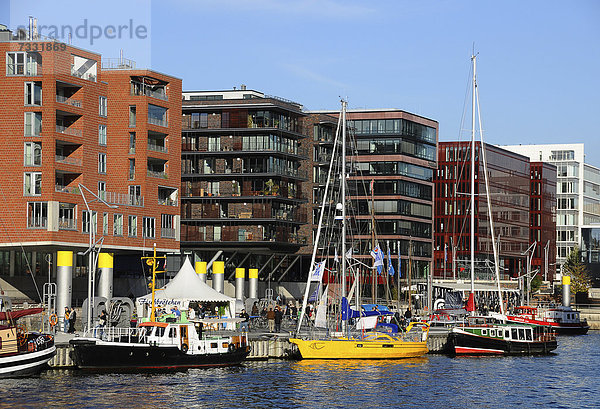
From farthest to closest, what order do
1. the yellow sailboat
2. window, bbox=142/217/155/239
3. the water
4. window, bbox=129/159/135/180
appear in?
window, bbox=129/159/135/180 → window, bbox=142/217/155/239 → the yellow sailboat → the water

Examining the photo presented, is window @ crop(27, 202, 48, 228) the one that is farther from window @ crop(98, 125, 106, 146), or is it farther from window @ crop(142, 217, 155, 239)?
window @ crop(142, 217, 155, 239)

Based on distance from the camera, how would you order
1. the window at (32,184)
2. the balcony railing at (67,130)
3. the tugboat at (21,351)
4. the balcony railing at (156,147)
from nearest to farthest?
the tugboat at (21,351), the window at (32,184), the balcony railing at (67,130), the balcony railing at (156,147)

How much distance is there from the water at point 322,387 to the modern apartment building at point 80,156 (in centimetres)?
2690

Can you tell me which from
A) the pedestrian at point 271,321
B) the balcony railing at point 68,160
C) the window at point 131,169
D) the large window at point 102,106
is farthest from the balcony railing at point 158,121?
the pedestrian at point 271,321

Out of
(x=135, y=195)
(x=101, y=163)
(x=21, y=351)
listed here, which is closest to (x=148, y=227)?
(x=135, y=195)

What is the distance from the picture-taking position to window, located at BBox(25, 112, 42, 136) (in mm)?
95625

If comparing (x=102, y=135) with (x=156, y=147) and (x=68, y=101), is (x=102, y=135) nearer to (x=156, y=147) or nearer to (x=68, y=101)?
(x=68, y=101)

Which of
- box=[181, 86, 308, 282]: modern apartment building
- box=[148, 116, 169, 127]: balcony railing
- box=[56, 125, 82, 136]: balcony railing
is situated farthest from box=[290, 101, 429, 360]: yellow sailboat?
box=[181, 86, 308, 282]: modern apartment building

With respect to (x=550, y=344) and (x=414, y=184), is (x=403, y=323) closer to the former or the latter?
(x=550, y=344)

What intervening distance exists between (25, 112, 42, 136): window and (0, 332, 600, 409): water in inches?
1465

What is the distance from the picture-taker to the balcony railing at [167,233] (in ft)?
363

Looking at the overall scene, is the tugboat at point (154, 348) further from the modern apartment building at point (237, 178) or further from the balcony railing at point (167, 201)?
the modern apartment building at point (237, 178)

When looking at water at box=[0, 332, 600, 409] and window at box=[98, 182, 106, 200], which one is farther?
window at box=[98, 182, 106, 200]

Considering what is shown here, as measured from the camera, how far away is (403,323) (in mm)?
90000
